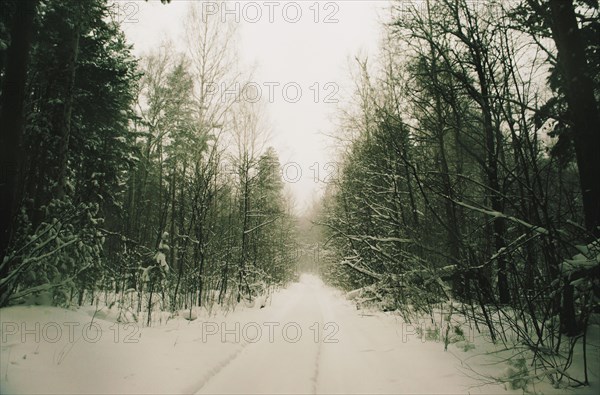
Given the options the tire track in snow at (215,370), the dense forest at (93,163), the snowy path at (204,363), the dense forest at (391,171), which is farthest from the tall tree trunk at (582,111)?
the dense forest at (93,163)

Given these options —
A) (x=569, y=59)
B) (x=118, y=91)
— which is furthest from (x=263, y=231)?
(x=569, y=59)

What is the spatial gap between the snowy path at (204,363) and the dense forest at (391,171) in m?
0.89

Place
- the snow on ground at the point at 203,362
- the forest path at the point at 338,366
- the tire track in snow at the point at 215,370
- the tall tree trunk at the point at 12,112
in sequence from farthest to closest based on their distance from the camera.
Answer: the tall tree trunk at the point at 12,112
the forest path at the point at 338,366
the tire track in snow at the point at 215,370
the snow on ground at the point at 203,362

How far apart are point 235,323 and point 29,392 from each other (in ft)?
19.0

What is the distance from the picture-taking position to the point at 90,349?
4.05 meters

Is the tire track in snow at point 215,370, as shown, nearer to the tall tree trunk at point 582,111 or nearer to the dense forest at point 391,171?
the dense forest at point 391,171

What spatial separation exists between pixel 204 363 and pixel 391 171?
20.5ft

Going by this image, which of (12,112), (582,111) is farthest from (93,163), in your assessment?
(582,111)

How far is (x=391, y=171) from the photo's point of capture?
834 centimetres

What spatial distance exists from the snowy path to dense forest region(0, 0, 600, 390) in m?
0.89

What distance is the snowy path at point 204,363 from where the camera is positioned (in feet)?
11.4

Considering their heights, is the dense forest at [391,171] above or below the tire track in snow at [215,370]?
above

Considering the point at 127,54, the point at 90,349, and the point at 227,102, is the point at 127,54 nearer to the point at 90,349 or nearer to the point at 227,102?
the point at 227,102

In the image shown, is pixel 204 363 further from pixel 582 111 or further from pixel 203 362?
pixel 582 111
